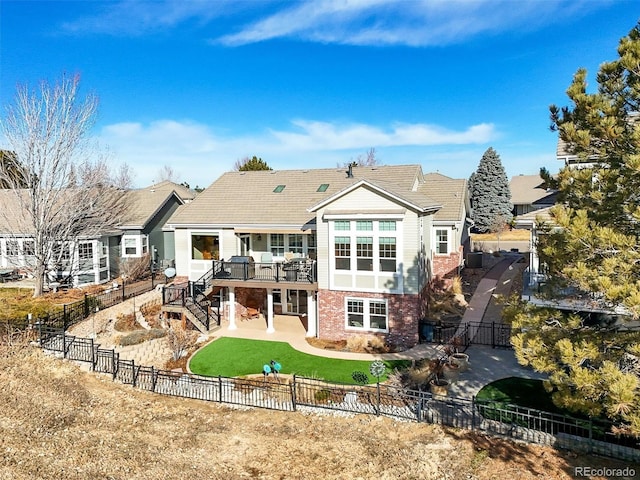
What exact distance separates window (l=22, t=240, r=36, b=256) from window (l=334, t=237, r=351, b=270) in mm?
18732

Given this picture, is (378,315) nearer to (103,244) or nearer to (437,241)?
(437,241)

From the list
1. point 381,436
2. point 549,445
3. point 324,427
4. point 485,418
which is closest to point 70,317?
point 324,427

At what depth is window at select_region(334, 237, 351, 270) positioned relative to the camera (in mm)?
19641

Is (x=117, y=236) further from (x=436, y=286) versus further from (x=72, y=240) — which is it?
(x=436, y=286)

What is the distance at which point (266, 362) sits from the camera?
57.8ft

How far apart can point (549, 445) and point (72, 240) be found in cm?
2666

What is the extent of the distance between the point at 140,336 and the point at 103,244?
38.9ft

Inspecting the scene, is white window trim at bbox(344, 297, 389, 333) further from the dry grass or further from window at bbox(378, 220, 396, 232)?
the dry grass

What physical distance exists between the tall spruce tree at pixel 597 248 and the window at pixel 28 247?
2681cm

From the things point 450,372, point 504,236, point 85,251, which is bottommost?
point 450,372

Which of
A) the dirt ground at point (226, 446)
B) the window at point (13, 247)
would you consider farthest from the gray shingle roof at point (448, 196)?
the window at point (13, 247)

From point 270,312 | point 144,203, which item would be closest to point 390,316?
point 270,312

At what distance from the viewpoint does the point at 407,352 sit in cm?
1823

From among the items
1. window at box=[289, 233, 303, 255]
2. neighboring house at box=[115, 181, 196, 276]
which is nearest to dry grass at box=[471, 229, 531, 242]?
window at box=[289, 233, 303, 255]
